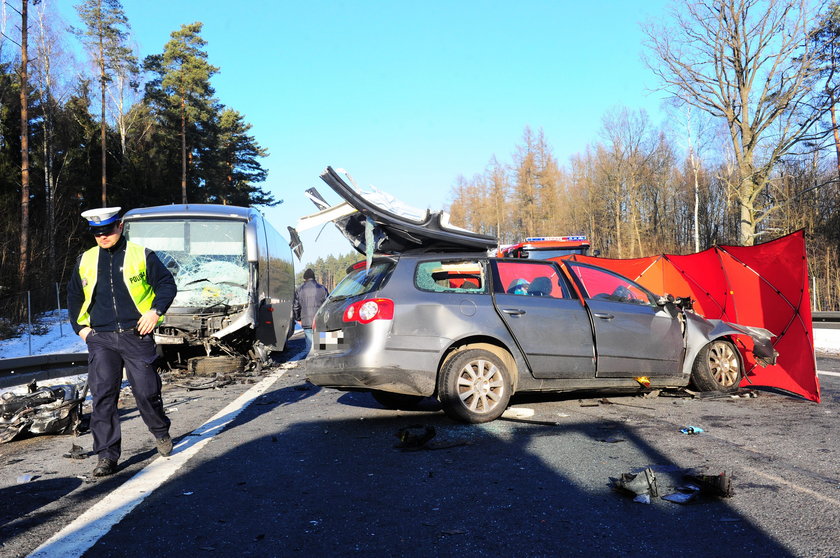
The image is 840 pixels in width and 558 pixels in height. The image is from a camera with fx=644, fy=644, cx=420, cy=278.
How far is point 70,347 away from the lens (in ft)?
57.2

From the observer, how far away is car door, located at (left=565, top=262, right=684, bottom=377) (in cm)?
657

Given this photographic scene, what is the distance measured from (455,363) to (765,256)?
4.41m

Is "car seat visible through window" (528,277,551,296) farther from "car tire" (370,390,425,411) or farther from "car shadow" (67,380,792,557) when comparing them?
"car tire" (370,390,425,411)

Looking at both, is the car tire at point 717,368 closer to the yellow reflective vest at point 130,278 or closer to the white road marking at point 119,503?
the white road marking at point 119,503

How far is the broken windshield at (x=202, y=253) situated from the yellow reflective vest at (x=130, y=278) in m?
6.19

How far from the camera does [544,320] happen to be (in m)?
6.33

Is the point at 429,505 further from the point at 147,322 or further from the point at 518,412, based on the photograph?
the point at 518,412

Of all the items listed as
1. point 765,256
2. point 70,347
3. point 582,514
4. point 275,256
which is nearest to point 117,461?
point 582,514

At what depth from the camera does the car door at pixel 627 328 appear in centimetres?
657

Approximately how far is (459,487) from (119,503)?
2.04 meters

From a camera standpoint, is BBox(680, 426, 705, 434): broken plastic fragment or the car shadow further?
BBox(680, 426, 705, 434): broken plastic fragment

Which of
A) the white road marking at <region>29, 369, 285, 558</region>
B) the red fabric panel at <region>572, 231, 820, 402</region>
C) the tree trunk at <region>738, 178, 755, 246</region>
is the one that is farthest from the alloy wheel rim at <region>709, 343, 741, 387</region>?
the tree trunk at <region>738, 178, 755, 246</region>

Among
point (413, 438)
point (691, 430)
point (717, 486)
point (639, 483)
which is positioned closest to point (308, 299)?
point (413, 438)

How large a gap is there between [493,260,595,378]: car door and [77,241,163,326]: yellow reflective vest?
10.3 ft
